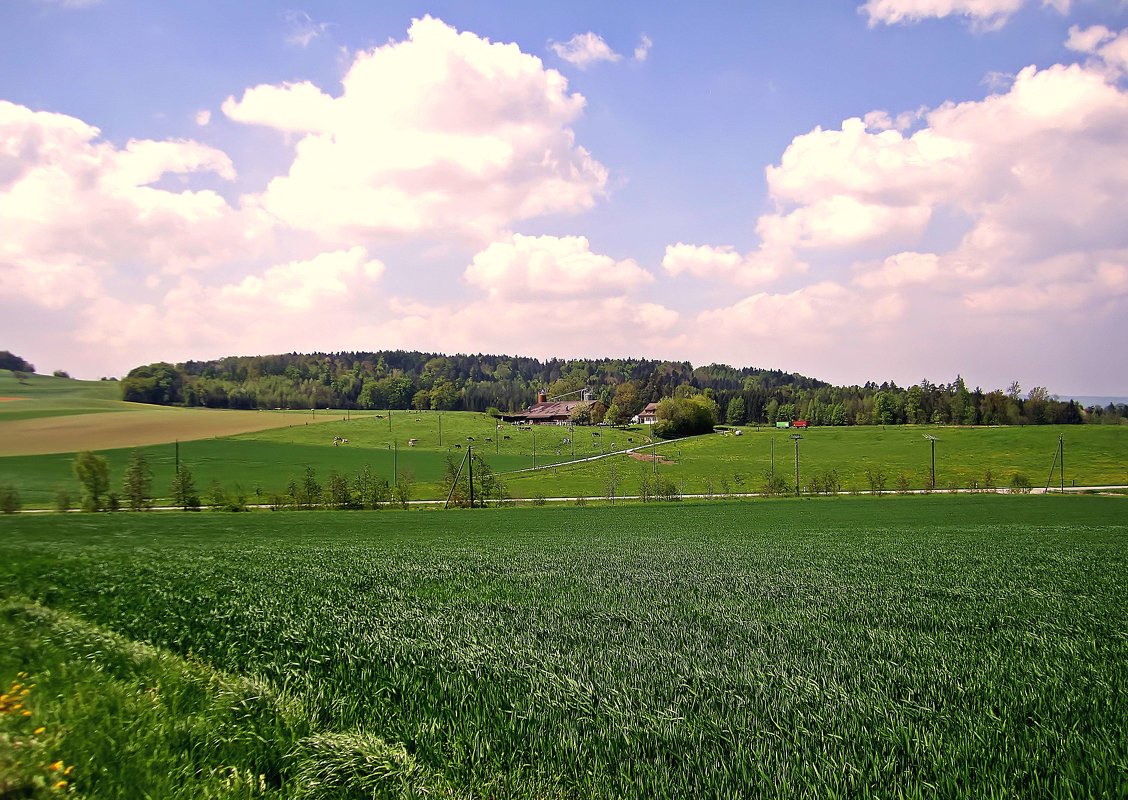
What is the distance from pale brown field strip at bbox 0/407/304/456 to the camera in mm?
80994

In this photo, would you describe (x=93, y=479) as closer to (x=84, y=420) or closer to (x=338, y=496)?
(x=338, y=496)

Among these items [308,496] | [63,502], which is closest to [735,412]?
[308,496]

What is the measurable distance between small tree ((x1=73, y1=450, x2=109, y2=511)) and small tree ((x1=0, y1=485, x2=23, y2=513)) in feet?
18.8

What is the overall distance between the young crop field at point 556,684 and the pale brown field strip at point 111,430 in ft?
286

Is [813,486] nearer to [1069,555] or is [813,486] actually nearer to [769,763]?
[1069,555]

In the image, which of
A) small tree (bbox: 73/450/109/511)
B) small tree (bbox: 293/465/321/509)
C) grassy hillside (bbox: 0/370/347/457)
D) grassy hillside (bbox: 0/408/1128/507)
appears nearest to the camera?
small tree (bbox: 73/450/109/511)

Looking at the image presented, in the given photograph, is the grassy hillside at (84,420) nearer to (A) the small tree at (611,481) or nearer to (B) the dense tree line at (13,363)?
(B) the dense tree line at (13,363)

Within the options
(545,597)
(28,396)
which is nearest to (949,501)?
(545,597)

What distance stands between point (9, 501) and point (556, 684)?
71.9m

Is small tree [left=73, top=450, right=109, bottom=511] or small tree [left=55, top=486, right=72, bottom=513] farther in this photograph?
small tree [left=73, top=450, right=109, bottom=511]

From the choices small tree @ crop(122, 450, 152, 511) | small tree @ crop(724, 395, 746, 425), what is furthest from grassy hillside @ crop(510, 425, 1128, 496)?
small tree @ crop(724, 395, 746, 425)

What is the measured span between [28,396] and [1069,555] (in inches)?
5526

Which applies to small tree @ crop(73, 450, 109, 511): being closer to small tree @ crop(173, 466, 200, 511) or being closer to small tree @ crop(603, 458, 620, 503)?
small tree @ crop(173, 466, 200, 511)

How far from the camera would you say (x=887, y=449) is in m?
124
